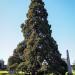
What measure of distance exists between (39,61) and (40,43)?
342 centimetres

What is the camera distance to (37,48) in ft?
139

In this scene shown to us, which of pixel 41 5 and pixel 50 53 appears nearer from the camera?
pixel 50 53

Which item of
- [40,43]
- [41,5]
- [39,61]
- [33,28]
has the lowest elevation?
[39,61]

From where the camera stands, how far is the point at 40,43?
4253 cm

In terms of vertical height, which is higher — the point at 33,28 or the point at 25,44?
the point at 33,28

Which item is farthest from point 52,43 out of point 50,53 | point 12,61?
point 12,61

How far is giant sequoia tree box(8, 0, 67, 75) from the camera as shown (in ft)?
136

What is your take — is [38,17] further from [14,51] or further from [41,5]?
[14,51]

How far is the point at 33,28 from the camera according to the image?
44.8 m

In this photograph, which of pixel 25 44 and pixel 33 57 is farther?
pixel 25 44

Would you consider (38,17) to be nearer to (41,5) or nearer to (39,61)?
(41,5)

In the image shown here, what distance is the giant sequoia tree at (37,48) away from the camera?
136 feet

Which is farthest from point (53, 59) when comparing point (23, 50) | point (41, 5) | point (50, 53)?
point (41, 5)

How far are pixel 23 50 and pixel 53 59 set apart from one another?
652cm
